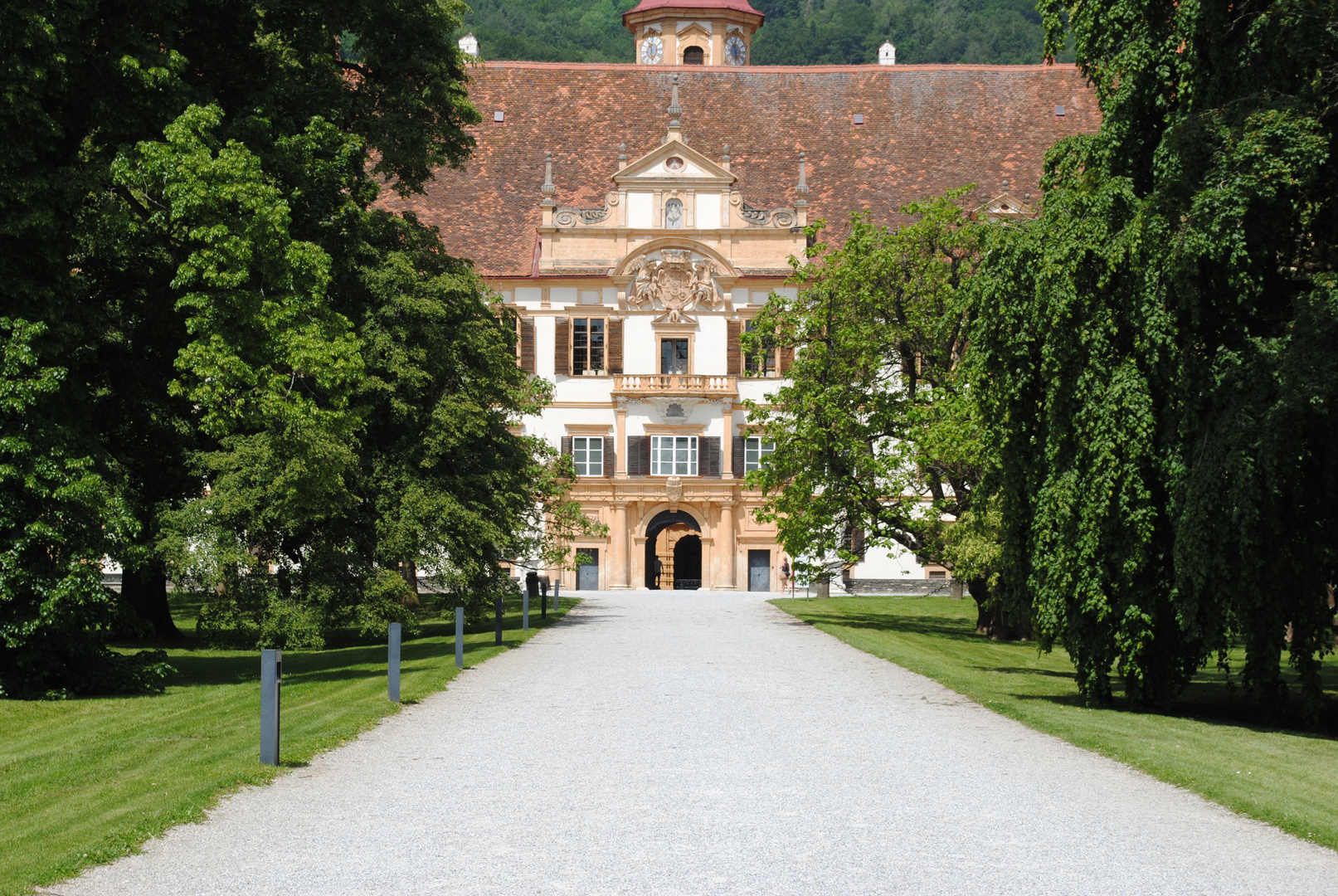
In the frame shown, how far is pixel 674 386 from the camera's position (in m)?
57.3

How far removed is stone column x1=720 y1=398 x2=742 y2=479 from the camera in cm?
5725

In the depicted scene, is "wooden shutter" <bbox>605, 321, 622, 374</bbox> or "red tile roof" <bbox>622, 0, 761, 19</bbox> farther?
"red tile roof" <bbox>622, 0, 761, 19</bbox>

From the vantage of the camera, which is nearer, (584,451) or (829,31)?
(584,451)

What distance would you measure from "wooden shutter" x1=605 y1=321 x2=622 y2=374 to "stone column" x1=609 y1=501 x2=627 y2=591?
5.61m

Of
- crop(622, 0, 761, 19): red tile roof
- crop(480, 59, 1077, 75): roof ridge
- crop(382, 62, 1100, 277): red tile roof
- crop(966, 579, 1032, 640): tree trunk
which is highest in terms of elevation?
crop(622, 0, 761, 19): red tile roof

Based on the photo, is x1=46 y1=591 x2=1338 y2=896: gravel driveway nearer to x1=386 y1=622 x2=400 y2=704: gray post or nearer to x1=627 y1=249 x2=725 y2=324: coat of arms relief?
x1=386 y1=622 x2=400 y2=704: gray post

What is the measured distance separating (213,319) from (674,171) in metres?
39.4

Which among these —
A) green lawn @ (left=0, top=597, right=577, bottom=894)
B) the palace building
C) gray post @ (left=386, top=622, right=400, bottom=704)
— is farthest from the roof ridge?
gray post @ (left=386, top=622, right=400, bottom=704)

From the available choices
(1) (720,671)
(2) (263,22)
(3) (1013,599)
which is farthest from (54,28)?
(3) (1013,599)

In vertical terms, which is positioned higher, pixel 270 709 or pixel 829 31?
pixel 829 31

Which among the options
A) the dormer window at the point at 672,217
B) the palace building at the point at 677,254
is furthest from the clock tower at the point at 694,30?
the dormer window at the point at 672,217

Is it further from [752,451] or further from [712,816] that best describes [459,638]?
[752,451]

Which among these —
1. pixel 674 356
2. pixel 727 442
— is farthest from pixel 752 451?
pixel 674 356

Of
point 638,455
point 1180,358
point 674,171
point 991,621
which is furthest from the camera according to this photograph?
point 638,455
